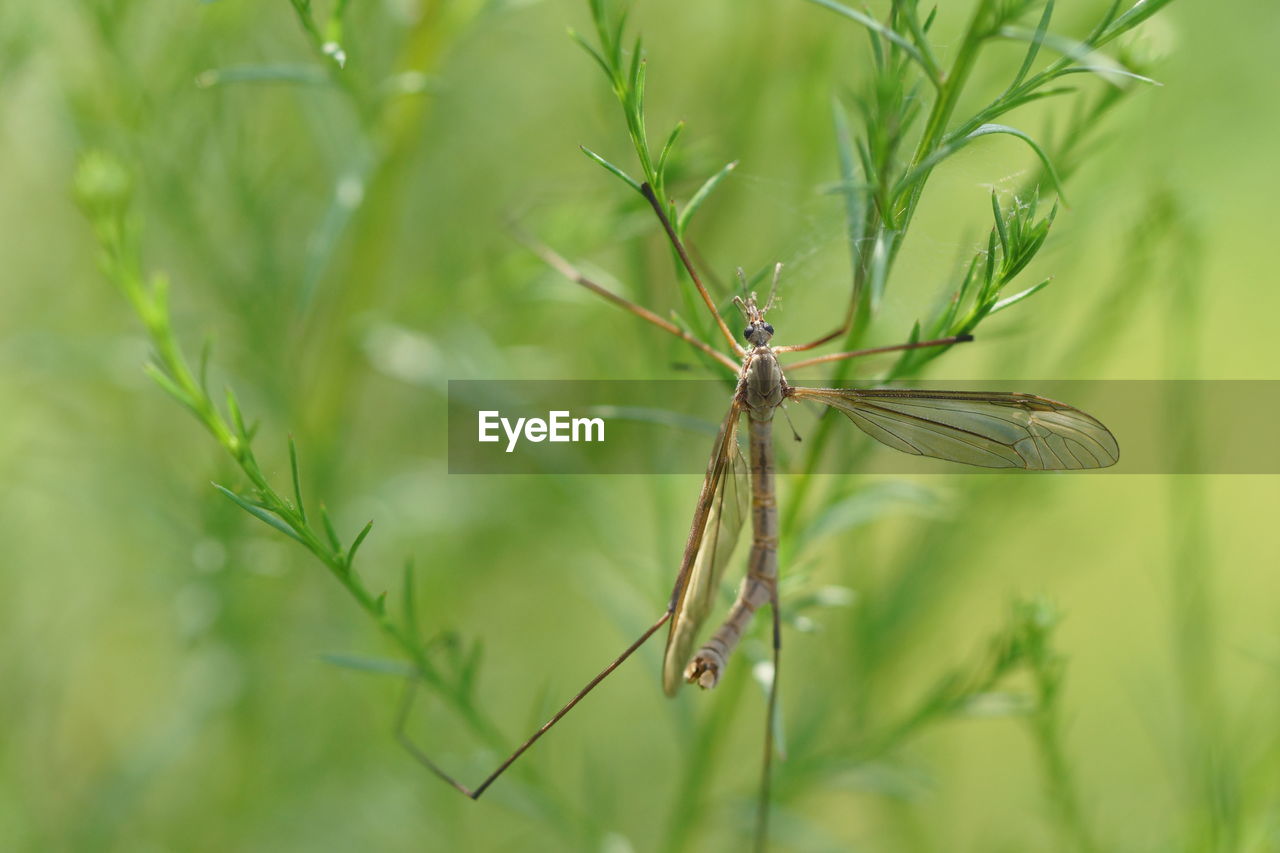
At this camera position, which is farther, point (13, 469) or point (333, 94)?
point (13, 469)

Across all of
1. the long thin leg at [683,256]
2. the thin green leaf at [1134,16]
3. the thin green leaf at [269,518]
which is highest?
the thin green leaf at [1134,16]

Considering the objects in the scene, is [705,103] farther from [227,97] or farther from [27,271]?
[27,271]

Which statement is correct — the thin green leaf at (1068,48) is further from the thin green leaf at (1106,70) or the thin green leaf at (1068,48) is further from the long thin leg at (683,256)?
the long thin leg at (683,256)

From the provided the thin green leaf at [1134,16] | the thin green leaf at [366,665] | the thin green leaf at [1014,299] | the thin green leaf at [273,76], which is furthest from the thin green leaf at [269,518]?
the thin green leaf at [1134,16]

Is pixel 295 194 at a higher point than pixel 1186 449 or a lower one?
higher

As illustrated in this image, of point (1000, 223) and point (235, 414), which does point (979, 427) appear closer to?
point (1000, 223)

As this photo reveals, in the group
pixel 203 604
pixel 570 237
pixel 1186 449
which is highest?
pixel 570 237

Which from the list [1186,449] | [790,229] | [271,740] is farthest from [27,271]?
[1186,449]
